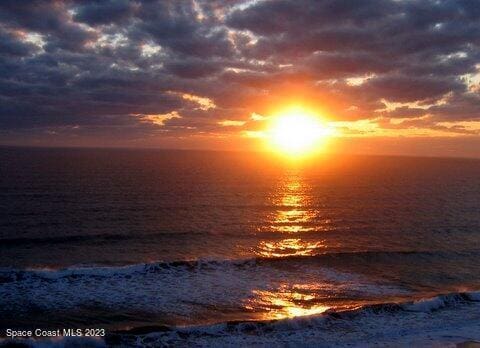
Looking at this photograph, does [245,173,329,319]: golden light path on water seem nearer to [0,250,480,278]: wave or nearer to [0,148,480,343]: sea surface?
[0,148,480,343]: sea surface

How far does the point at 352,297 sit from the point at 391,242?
60.5 ft

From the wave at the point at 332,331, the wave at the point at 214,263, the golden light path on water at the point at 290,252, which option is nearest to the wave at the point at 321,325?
the wave at the point at 332,331

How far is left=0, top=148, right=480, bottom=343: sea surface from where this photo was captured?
28.8 meters

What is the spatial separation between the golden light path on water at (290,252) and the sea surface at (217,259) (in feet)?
0.47

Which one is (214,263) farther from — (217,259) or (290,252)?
(290,252)

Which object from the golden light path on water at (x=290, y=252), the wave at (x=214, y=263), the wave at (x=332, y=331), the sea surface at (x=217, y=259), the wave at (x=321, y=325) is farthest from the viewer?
the wave at (x=214, y=263)

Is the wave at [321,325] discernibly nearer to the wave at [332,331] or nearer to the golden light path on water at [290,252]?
the wave at [332,331]

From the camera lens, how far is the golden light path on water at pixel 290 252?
96.3 feet

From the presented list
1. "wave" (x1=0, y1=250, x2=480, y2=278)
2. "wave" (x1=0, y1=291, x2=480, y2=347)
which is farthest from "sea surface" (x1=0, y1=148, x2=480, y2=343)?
"wave" (x1=0, y1=291, x2=480, y2=347)

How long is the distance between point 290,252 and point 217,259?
26.4 ft

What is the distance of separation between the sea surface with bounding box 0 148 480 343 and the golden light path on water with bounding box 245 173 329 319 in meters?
0.14

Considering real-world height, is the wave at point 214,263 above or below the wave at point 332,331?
above

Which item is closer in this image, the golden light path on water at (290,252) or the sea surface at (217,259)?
the sea surface at (217,259)

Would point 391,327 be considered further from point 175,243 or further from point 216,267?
point 175,243
